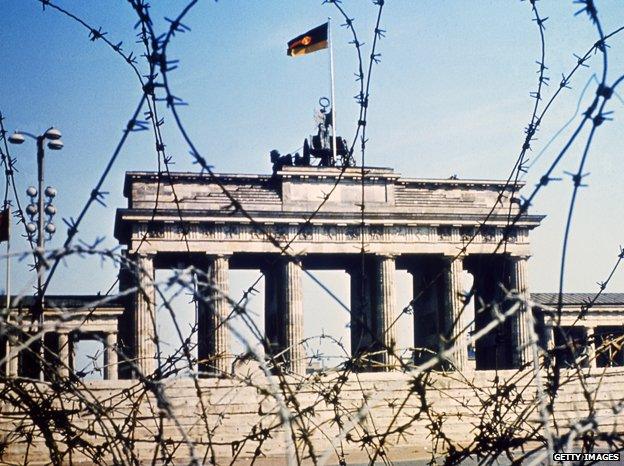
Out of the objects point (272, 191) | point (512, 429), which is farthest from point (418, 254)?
point (512, 429)

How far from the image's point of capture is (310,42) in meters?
36.1

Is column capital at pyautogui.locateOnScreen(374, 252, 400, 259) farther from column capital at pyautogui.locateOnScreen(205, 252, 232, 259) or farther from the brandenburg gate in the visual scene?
column capital at pyautogui.locateOnScreen(205, 252, 232, 259)

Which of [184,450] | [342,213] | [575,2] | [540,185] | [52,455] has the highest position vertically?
[342,213]

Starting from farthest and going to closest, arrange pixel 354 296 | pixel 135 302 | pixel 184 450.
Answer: pixel 354 296, pixel 135 302, pixel 184 450

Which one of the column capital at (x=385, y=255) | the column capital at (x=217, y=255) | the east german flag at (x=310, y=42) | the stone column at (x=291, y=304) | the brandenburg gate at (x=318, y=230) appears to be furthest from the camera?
the column capital at (x=385, y=255)

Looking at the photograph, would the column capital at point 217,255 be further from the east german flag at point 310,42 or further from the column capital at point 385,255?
the east german flag at point 310,42

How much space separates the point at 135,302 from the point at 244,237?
6497 millimetres

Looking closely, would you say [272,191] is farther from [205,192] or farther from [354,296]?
[354,296]

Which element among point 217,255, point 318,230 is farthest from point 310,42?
point 217,255

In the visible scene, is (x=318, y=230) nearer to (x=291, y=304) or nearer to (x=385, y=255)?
(x=385, y=255)

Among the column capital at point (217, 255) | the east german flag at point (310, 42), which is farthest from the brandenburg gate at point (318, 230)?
the east german flag at point (310, 42)

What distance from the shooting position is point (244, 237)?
127ft

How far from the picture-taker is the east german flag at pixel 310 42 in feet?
118

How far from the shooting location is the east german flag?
36.0 m
